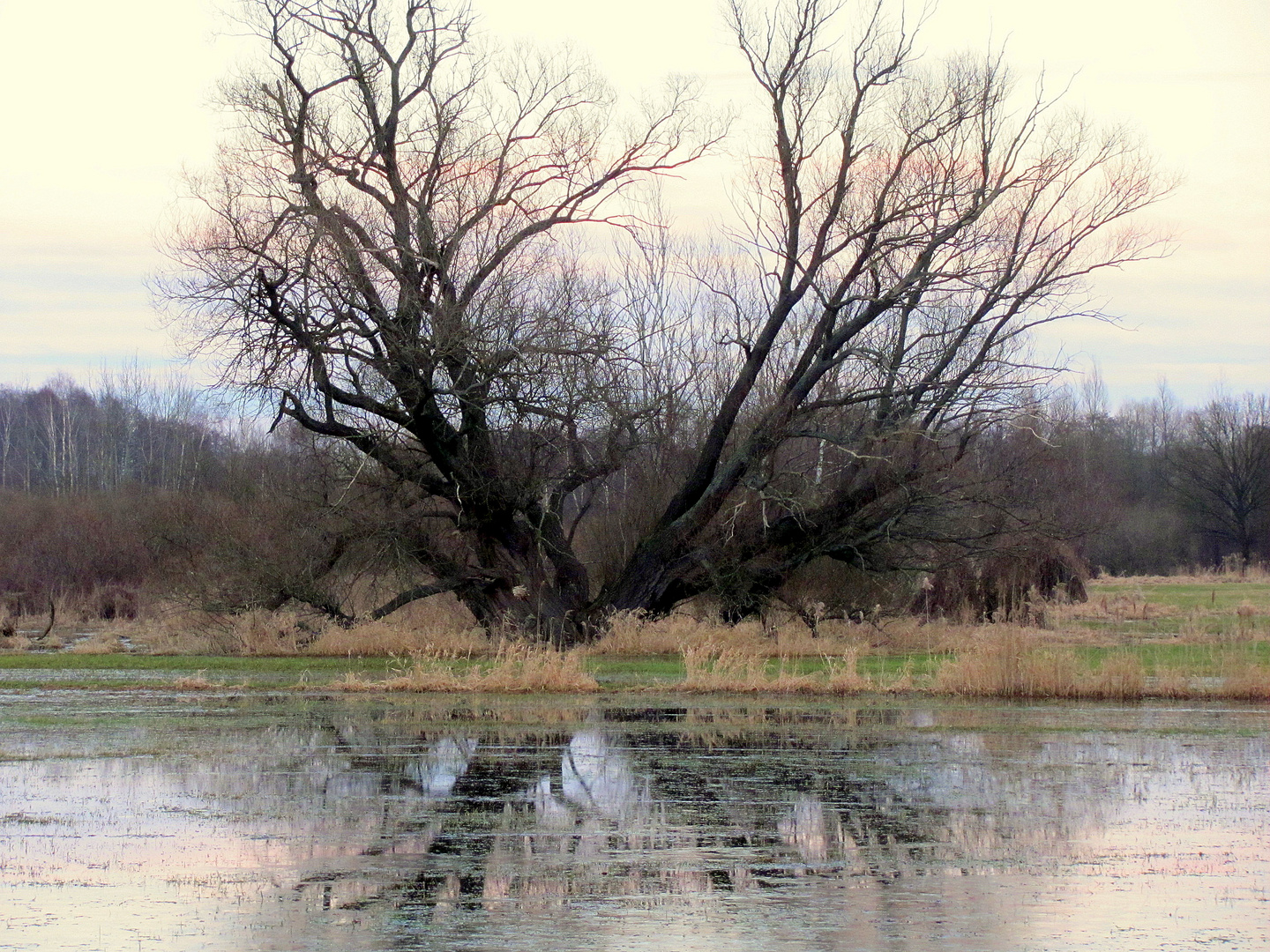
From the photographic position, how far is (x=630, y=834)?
1058 cm

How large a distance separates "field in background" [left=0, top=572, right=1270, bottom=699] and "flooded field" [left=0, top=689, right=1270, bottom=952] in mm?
3516

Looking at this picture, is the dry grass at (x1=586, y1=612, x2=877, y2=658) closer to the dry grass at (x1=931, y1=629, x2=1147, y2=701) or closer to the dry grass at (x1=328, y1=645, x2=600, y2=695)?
the dry grass at (x1=328, y1=645, x2=600, y2=695)

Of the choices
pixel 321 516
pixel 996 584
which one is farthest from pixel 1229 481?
pixel 321 516

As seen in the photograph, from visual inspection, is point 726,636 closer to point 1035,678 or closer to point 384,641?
point 384,641

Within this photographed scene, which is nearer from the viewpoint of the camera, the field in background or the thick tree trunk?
the field in background

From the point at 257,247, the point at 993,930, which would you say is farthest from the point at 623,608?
the point at 993,930

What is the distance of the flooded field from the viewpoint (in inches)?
308

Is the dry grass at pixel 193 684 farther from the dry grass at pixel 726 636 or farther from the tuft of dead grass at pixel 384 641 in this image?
the dry grass at pixel 726 636

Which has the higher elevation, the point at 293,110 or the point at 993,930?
the point at 293,110

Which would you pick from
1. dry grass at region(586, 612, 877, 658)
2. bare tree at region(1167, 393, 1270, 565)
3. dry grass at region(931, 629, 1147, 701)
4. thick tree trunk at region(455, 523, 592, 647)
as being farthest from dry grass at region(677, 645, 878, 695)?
bare tree at region(1167, 393, 1270, 565)

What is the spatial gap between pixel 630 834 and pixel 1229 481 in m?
88.9

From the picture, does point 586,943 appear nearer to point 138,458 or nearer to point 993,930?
point 993,930

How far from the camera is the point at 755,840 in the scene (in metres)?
10.3

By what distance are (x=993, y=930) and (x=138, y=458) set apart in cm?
10232
